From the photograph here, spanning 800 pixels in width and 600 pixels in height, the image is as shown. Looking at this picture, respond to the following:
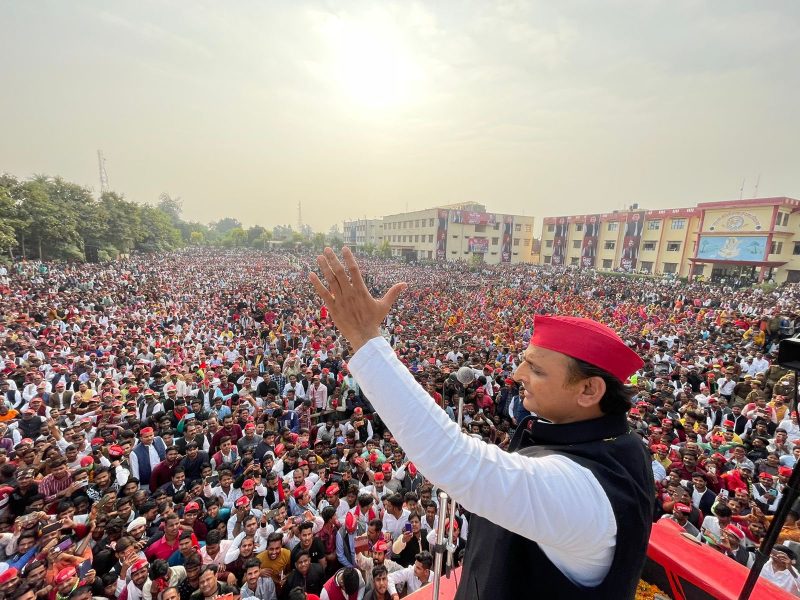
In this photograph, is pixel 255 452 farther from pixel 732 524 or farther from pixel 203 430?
pixel 732 524

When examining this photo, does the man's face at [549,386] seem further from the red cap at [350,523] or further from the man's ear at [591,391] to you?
the red cap at [350,523]

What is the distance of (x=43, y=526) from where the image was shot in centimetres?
353

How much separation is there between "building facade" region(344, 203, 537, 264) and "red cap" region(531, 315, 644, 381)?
163 ft

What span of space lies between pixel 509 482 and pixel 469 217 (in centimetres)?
5377

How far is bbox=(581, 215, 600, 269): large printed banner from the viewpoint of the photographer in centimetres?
4447

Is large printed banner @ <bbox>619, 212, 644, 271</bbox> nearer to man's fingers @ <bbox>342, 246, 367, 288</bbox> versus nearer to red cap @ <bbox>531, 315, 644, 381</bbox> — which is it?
red cap @ <bbox>531, 315, 644, 381</bbox>

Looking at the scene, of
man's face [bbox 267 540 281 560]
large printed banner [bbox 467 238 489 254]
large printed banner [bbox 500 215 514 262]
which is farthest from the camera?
large printed banner [bbox 500 215 514 262]

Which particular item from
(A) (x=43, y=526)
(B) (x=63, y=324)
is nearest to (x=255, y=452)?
(A) (x=43, y=526)

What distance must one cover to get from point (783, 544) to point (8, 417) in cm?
990

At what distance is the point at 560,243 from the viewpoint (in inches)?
1943

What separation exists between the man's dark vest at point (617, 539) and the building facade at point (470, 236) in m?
49.6

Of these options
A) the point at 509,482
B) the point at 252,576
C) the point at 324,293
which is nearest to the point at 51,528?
the point at 252,576

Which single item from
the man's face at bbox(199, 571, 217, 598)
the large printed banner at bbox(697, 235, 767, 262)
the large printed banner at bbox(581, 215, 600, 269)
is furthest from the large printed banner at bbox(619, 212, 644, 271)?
the man's face at bbox(199, 571, 217, 598)

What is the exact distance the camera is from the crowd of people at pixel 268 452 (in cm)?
338
